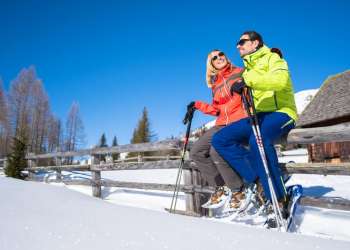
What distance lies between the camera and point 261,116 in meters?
3.20

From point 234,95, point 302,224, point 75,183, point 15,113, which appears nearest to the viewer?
point 302,224

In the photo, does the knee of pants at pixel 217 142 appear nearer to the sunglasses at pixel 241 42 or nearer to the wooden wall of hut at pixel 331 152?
the sunglasses at pixel 241 42

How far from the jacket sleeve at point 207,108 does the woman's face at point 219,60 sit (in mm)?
528

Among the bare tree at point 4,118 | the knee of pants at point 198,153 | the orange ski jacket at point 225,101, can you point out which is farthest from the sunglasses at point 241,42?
the bare tree at point 4,118

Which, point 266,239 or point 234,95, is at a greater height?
point 234,95

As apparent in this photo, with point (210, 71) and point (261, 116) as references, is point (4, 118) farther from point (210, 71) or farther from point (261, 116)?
point (261, 116)

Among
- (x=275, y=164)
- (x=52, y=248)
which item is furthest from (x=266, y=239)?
(x=275, y=164)

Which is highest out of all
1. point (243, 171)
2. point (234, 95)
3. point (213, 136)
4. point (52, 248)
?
point (234, 95)

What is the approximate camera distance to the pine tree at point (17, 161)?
1135 centimetres

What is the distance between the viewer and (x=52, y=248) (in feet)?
4.47

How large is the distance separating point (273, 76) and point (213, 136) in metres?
1.02

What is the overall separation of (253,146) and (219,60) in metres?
1.40

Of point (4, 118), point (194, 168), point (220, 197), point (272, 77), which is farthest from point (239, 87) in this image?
point (4, 118)

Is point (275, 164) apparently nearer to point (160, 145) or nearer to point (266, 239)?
point (266, 239)
